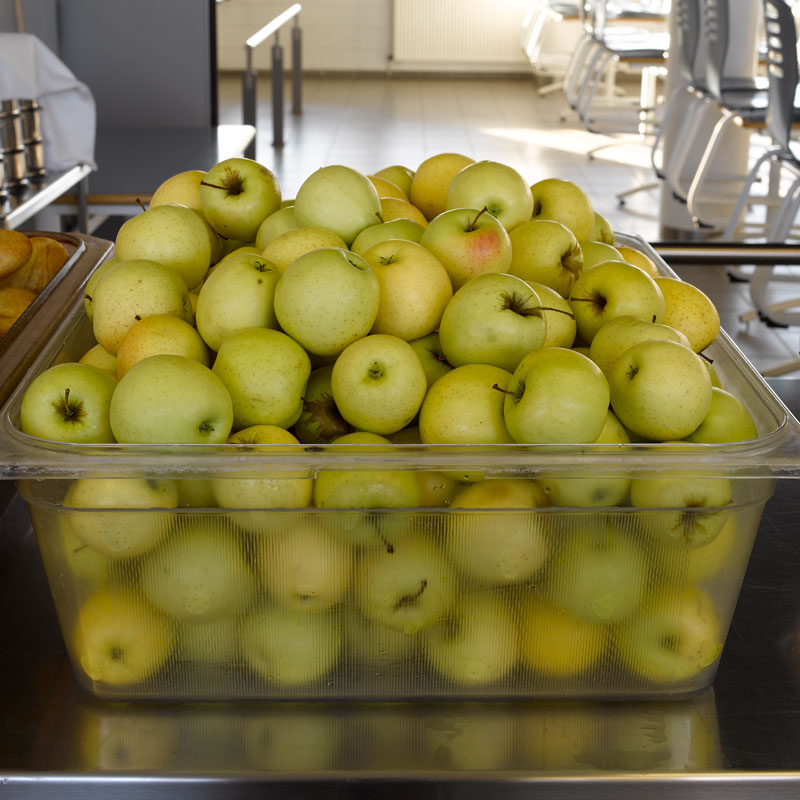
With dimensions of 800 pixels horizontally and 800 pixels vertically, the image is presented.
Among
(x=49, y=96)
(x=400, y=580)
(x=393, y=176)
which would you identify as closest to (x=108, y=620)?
(x=400, y=580)

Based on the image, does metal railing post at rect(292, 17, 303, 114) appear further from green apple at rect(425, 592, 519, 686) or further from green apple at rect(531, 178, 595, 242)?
green apple at rect(425, 592, 519, 686)

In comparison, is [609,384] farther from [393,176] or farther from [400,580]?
[393,176]

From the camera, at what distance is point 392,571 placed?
0.63 meters

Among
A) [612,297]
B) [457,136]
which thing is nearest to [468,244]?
[612,297]

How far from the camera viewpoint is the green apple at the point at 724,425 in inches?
27.9

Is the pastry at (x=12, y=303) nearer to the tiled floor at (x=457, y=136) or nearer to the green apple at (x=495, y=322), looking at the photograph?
the green apple at (x=495, y=322)

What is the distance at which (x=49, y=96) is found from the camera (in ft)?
8.80

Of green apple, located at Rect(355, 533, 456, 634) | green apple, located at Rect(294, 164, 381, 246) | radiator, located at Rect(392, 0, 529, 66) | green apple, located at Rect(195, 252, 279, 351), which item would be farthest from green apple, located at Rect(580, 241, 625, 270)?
radiator, located at Rect(392, 0, 529, 66)

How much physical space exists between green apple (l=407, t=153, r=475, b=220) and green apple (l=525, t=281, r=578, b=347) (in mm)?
253

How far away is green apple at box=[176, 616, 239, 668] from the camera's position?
0.64 meters

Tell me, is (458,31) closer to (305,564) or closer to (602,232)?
(602,232)

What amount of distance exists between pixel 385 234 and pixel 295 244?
0.08m

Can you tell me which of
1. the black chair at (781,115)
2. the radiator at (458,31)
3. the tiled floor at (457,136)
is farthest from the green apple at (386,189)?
the radiator at (458,31)

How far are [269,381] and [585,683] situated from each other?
0.31m
